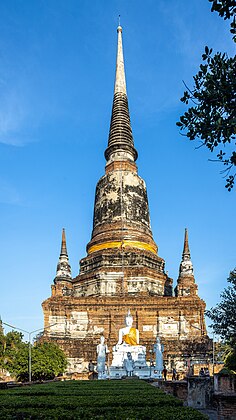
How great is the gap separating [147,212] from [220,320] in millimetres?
19376

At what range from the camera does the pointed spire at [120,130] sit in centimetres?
4300

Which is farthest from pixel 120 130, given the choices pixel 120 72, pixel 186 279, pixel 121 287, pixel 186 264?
pixel 121 287

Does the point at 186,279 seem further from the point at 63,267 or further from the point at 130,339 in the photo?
the point at 130,339

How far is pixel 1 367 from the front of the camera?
2958cm

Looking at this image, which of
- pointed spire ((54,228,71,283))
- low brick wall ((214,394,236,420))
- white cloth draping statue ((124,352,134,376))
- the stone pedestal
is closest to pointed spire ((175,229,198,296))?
pointed spire ((54,228,71,283))

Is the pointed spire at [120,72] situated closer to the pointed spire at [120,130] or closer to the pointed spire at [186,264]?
the pointed spire at [120,130]

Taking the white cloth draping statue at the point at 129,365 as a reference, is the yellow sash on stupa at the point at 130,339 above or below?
above

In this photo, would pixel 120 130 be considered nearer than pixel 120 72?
Yes

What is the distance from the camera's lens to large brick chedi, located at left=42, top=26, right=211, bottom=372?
32.4 metres

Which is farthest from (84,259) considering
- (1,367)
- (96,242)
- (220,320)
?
(220,320)

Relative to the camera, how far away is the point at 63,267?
4000 centimetres

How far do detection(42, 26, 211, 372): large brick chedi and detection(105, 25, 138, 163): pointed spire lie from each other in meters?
0.10

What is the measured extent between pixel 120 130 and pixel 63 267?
553 inches

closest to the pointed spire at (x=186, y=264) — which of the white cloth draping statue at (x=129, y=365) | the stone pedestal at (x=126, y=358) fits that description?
the stone pedestal at (x=126, y=358)
